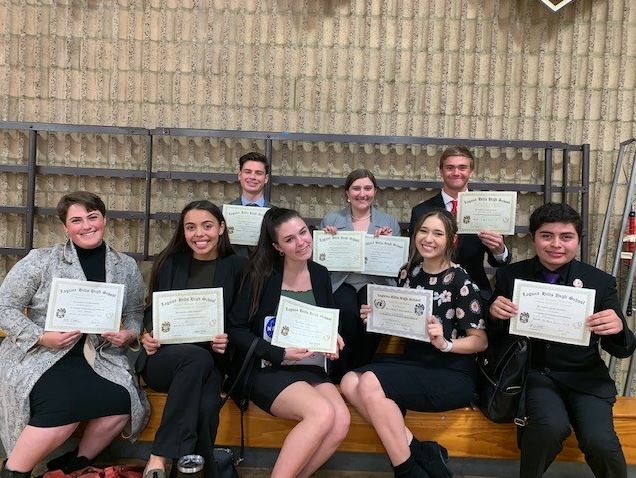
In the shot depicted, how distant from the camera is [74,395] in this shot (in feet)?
6.98

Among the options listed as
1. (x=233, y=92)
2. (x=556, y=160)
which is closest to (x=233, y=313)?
(x=233, y=92)

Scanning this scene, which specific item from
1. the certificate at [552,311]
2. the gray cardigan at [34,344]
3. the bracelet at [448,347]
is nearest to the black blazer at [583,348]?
the certificate at [552,311]

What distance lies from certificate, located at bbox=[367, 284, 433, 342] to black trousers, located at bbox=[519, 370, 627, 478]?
514 mm

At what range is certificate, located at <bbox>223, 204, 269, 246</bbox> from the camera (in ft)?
9.78

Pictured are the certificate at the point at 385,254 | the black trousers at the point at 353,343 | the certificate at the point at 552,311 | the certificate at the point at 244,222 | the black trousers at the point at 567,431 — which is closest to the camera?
the black trousers at the point at 567,431

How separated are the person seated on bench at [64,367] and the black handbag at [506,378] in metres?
1.51

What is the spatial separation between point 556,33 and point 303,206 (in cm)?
217

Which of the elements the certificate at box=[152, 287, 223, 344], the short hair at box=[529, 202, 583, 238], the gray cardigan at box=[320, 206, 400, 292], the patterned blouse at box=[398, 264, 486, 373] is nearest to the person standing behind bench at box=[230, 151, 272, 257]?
the gray cardigan at box=[320, 206, 400, 292]

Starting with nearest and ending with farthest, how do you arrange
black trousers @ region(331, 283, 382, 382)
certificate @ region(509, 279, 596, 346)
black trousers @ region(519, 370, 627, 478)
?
black trousers @ region(519, 370, 627, 478)
certificate @ region(509, 279, 596, 346)
black trousers @ region(331, 283, 382, 382)

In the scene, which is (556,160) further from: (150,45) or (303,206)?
(150,45)

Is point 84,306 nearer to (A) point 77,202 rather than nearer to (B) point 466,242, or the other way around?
(A) point 77,202

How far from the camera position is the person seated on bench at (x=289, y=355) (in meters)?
2.06

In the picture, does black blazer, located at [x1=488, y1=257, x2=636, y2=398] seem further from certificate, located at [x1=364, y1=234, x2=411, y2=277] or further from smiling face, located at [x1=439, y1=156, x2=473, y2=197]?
smiling face, located at [x1=439, y1=156, x2=473, y2=197]

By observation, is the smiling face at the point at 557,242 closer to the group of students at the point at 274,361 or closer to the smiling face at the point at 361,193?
the group of students at the point at 274,361
